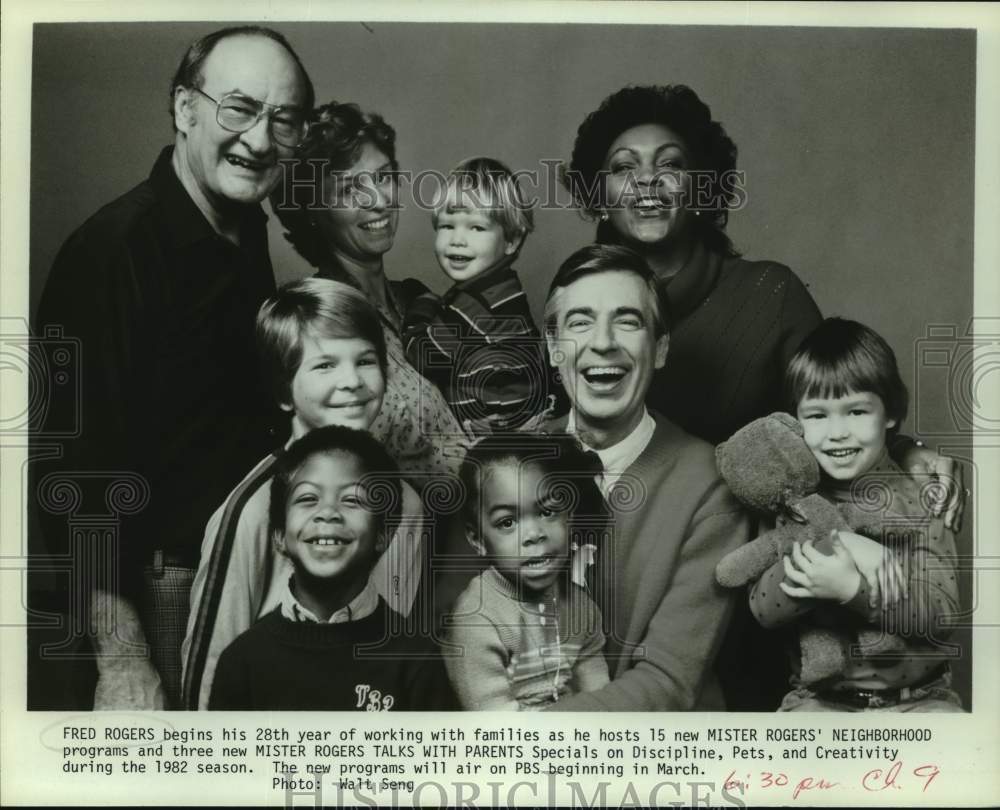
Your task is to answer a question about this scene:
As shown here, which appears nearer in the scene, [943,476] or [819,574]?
[819,574]

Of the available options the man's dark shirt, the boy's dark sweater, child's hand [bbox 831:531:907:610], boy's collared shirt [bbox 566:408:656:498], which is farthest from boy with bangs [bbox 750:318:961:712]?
the man's dark shirt

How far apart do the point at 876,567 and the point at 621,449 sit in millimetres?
633

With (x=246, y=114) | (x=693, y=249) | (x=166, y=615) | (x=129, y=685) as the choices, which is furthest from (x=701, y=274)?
(x=129, y=685)

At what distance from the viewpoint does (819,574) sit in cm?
227

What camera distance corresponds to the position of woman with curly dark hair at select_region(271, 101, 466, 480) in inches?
92.7

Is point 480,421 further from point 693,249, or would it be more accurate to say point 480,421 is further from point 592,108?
point 592,108

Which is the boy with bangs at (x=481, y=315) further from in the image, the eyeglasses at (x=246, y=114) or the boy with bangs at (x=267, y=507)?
the eyeglasses at (x=246, y=114)

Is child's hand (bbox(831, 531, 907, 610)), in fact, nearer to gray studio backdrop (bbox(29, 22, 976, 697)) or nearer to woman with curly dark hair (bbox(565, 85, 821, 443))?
gray studio backdrop (bbox(29, 22, 976, 697))

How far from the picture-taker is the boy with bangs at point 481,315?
2.33m

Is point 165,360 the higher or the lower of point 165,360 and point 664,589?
the higher

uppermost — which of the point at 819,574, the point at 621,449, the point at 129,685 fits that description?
the point at 621,449

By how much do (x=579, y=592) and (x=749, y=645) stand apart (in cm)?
41

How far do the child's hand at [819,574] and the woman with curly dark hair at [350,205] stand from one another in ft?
3.14

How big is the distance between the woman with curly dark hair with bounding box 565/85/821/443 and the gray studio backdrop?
0.13 ft
